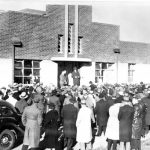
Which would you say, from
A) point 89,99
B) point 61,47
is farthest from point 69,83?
point 89,99

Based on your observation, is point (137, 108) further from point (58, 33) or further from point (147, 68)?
point (147, 68)

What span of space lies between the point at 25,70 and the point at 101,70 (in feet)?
23.3

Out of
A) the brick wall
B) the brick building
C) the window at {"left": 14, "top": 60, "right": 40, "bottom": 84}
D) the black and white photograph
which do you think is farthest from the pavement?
the brick wall

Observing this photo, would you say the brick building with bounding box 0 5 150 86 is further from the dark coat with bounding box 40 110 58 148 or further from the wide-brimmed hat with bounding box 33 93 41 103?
the dark coat with bounding box 40 110 58 148

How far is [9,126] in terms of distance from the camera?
1032 cm

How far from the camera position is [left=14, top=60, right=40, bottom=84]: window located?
20409mm

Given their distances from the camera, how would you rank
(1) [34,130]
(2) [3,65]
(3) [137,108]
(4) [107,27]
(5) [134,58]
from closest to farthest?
(1) [34,130], (3) [137,108], (2) [3,65], (4) [107,27], (5) [134,58]

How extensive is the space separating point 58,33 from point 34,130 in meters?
13.7

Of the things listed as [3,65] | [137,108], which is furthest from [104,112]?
[3,65]

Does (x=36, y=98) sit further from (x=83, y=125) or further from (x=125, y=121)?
(x=125, y=121)

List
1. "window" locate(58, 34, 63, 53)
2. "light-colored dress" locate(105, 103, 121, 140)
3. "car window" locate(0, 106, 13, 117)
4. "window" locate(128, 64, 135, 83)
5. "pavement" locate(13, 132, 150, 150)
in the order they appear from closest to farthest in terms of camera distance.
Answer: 1. "light-colored dress" locate(105, 103, 121, 140)
2. "car window" locate(0, 106, 13, 117)
3. "pavement" locate(13, 132, 150, 150)
4. "window" locate(58, 34, 63, 53)
5. "window" locate(128, 64, 135, 83)

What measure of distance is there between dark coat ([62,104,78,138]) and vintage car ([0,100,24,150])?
1.60 m

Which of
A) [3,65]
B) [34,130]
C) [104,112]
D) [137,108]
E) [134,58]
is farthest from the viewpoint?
[134,58]

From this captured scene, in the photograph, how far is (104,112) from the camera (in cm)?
1205
